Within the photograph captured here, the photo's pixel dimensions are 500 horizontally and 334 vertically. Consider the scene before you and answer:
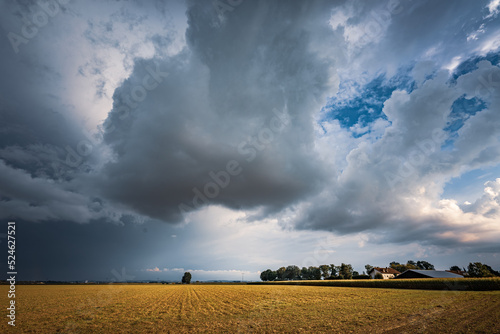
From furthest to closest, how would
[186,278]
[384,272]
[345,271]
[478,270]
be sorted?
[186,278], [345,271], [384,272], [478,270]

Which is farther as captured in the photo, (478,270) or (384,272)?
(384,272)

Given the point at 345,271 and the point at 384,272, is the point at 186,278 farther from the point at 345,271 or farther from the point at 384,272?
the point at 384,272

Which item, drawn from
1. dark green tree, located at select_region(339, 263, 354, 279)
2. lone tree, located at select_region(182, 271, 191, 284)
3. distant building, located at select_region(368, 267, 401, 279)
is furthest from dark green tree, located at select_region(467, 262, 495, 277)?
lone tree, located at select_region(182, 271, 191, 284)

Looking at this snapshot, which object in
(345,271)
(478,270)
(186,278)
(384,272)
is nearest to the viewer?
(478,270)

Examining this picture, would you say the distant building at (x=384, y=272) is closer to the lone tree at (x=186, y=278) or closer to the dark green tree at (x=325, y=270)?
the dark green tree at (x=325, y=270)

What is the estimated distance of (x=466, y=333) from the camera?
43.5 feet

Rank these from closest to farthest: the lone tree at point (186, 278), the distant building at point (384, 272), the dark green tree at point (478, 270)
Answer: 1. the dark green tree at point (478, 270)
2. the distant building at point (384, 272)
3. the lone tree at point (186, 278)

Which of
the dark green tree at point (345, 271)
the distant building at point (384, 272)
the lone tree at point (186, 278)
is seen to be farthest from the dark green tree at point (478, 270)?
the lone tree at point (186, 278)

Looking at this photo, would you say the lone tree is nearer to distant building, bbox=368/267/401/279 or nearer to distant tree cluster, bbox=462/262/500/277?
distant building, bbox=368/267/401/279

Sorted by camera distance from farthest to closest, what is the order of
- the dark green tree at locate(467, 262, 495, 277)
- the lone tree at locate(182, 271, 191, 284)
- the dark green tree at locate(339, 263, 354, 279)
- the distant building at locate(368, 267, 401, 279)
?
1. the lone tree at locate(182, 271, 191, 284)
2. the dark green tree at locate(339, 263, 354, 279)
3. the distant building at locate(368, 267, 401, 279)
4. the dark green tree at locate(467, 262, 495, 277)

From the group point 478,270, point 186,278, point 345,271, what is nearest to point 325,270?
point 345,271

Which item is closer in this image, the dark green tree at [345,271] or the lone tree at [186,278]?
the dark green tree at [345,271]

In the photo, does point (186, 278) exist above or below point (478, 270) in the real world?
below

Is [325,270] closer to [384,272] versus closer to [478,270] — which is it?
[384,272]
